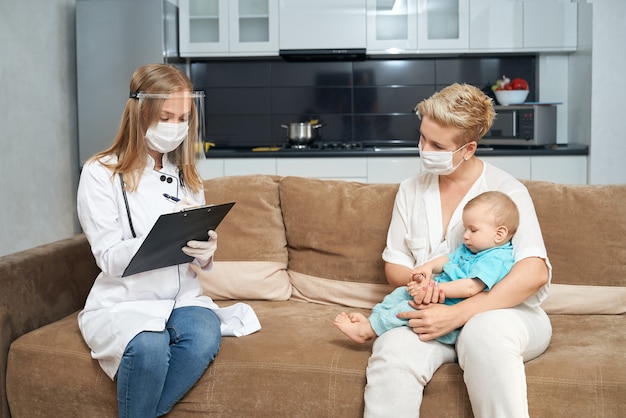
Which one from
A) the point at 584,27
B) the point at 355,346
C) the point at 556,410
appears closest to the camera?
the point at 556,410

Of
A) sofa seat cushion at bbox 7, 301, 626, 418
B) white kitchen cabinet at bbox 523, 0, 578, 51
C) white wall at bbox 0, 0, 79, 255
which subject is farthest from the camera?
white kitchen cabinet at bbox 523, 0, 578, 51

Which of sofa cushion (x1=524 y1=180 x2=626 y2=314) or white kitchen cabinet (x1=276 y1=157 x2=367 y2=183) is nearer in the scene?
sofa cushion (x1=524 y1=180 x2=626 y2=314)

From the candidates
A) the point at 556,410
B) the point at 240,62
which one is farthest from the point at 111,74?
the point at 556,410

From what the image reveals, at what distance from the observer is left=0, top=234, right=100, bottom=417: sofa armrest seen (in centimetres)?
222

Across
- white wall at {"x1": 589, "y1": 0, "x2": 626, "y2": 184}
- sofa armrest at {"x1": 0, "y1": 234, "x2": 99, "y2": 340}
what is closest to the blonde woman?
sofa armrest at {"x1": 0, "y1": 234, "x2": 99, "y2": 340}

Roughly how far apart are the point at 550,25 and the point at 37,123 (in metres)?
3.01

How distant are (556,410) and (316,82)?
3540 mm

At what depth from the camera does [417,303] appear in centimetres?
201

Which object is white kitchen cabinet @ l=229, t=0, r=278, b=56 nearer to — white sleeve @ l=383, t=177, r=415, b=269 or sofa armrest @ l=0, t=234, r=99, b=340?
sofa armrest @ l=0, t=234, r=99, b=340

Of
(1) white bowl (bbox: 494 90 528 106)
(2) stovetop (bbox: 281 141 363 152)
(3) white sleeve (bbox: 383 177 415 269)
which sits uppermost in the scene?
(1) white bowl (bbox: 494 90 528 106)

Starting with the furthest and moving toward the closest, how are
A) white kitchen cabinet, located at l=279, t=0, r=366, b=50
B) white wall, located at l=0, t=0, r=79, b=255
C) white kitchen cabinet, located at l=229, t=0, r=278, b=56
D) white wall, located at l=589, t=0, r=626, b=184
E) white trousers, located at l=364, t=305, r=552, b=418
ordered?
white kitchen cabinet, located at l=229, t=0, r=278, b=56, white kitchen cabinet, located at l=279, t=0, r=366, b=50, white wall, located at l=589, t=0, r=626, b=184, white wall, located at l=0, t=0, r=79, b=255, white trousers, located at l=364, t=305, r=552, b=418

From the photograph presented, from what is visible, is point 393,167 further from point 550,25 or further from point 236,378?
point 236,378

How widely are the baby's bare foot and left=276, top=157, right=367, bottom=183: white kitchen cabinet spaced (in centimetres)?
242

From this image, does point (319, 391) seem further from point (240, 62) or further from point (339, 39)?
point (240, 62)
